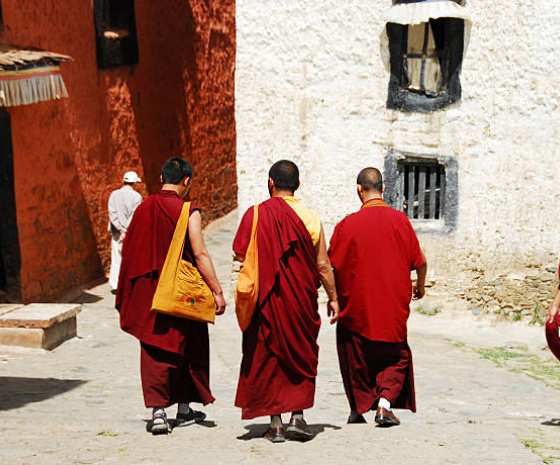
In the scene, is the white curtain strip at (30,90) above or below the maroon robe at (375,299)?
above

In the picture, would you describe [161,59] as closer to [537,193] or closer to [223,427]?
[537,193]

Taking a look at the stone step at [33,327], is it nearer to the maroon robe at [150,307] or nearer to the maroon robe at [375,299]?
the maroon robe at [150,307]

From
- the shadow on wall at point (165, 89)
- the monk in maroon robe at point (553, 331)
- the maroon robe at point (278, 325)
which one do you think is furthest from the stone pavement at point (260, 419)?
the shadow on wall at point (165, 89)

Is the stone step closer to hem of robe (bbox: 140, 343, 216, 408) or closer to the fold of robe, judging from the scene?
hem of robe (bbox: 140, 343, 216, 408)

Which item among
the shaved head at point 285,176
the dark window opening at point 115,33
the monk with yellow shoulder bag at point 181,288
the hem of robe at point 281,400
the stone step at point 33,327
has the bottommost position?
the stone step at point 33,327

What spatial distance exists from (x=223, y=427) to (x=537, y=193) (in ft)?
19.5

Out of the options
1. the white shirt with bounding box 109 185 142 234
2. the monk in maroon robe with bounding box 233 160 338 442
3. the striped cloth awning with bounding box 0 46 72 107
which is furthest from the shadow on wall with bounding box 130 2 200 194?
the monk in maroon robe with bounding box 233 160 338 442

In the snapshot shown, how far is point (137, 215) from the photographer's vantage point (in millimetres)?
5023

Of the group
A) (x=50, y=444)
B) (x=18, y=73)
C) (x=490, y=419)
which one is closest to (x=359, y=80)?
(x=18, y=73)

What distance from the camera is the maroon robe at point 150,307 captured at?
4941 mm

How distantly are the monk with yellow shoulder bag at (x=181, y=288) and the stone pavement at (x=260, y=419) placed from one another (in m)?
0.68

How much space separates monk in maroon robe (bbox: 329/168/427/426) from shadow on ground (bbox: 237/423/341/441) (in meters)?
0.26

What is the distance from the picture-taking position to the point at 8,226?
889 cm

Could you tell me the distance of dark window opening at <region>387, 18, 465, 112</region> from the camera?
996cm
